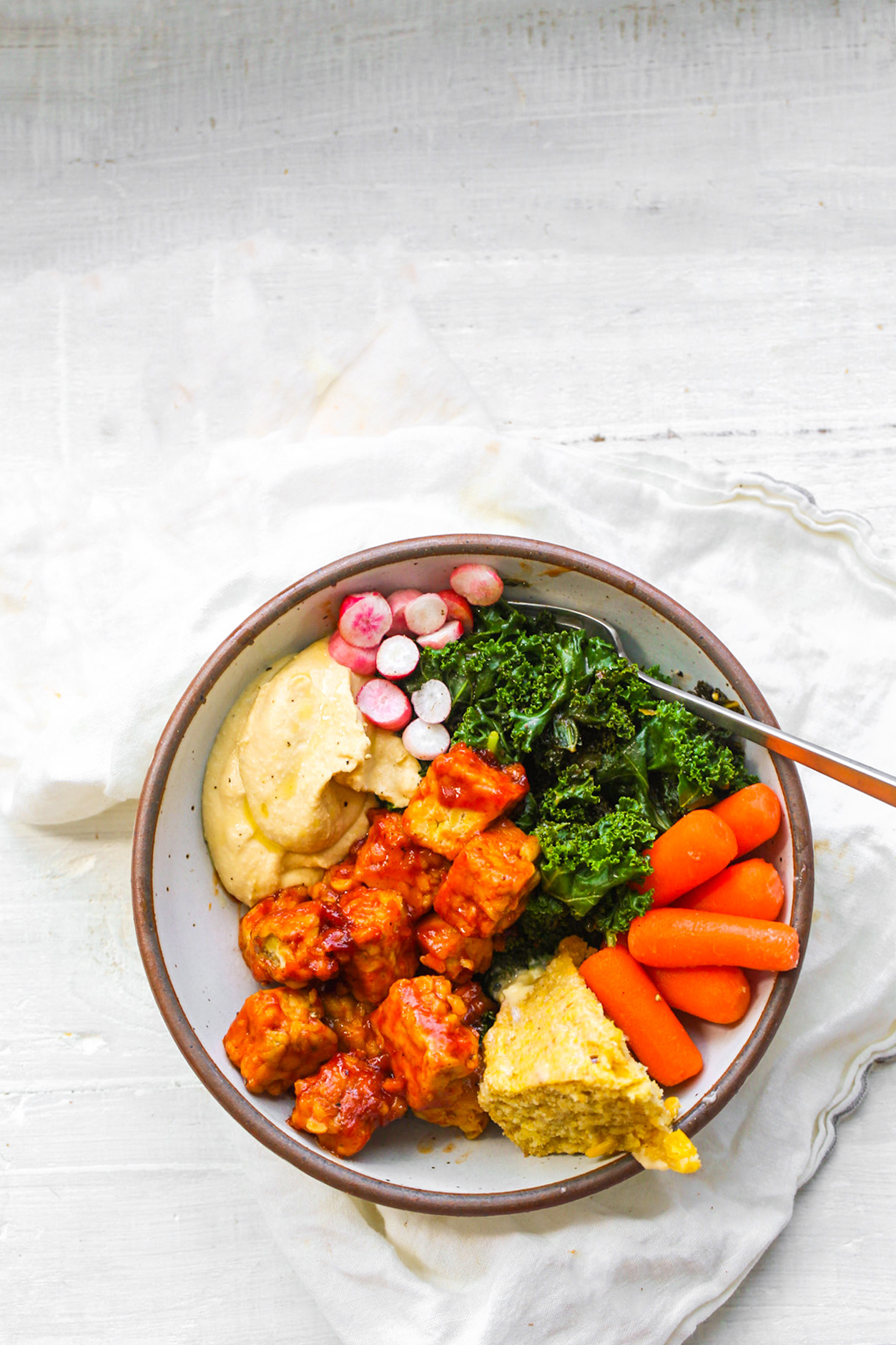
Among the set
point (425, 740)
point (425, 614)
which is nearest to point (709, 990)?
point (425, 740)

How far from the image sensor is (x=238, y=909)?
3186mm

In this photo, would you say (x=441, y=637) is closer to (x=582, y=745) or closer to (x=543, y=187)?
(x=582, y=745)

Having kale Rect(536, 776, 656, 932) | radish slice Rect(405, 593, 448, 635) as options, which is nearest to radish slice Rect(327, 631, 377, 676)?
radish slice Rect(405, 593, 448, 635)

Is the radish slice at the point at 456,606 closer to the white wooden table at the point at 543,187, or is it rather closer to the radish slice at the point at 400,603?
the radish slice at the point at 400,603

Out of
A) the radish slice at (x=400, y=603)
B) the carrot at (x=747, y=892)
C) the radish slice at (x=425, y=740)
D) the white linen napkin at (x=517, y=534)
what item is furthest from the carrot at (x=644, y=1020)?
the radish slice at (x=400, y=603)

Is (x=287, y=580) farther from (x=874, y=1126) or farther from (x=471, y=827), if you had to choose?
(x=874, y=1126)

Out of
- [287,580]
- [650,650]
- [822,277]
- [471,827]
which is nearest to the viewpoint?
[471,827]

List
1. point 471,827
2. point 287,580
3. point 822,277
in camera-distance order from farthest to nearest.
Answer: point 822,277, point 287,580, point 471,827

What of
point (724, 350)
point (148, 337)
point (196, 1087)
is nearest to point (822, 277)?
point (724, 350)

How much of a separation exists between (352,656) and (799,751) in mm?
1329

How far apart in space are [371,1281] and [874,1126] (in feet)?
5.79

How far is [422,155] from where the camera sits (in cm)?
365

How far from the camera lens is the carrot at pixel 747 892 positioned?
2.85m

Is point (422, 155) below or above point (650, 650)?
above
